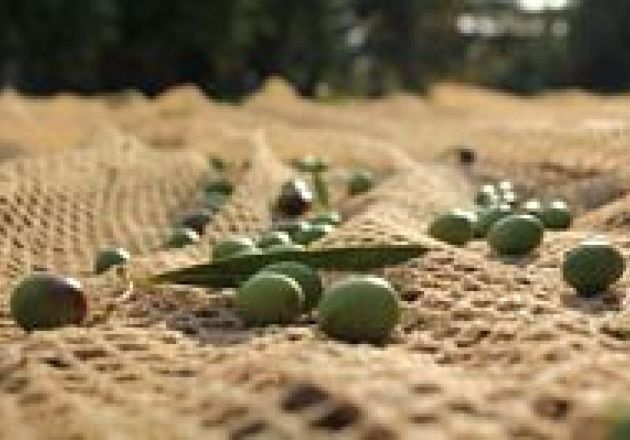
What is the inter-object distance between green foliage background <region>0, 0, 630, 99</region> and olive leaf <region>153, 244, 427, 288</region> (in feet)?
40.4

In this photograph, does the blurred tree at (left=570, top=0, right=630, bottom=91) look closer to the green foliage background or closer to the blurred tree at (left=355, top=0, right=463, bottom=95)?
the green foliage background

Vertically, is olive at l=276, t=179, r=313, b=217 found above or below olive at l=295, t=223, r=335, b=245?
above

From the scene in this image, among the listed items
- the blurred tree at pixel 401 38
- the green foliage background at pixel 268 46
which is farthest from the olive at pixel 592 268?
the blurred tree at pixel 401 38

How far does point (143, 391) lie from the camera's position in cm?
186

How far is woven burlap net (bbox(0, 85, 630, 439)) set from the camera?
1.62 m

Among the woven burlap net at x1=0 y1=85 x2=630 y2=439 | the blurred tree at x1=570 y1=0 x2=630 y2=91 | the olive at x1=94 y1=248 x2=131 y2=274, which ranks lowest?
the woven burlap net at x1=0 y1=85 x2=630 y2=439

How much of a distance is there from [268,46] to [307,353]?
17432mm

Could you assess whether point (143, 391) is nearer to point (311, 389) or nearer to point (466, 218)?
point (311, 389)

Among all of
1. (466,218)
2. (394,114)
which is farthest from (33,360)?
(394,114)

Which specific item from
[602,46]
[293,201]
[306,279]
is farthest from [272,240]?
[602,46]

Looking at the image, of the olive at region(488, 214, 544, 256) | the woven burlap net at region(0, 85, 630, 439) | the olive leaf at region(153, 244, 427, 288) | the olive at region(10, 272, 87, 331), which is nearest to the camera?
the woven burlap net at region(0, 85, 630, 439)

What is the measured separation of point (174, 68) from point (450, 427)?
51.5ft

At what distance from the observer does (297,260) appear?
2.70 meters

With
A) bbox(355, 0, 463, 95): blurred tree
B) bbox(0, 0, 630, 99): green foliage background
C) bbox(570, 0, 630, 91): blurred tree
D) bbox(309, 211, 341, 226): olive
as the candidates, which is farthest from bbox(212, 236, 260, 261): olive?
bbox(570, 0, 630, 91): blurred tree
